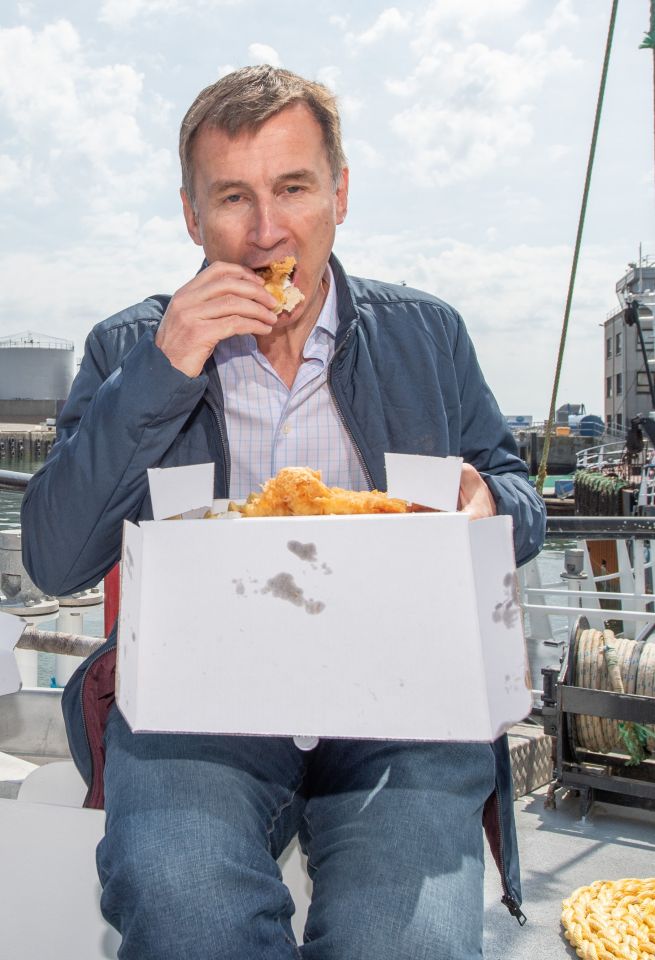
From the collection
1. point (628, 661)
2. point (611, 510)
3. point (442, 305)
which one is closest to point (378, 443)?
point (442, 305)

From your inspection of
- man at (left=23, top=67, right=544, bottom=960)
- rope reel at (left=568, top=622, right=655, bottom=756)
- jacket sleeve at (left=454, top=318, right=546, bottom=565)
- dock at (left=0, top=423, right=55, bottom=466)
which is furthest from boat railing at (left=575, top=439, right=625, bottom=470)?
dock at (left=0, top=423, right=55, bottom=466)

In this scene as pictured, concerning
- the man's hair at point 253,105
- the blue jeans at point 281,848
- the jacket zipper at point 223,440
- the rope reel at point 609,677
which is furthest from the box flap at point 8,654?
the rope reel at point 609,677

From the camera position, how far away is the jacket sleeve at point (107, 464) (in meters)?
1.40

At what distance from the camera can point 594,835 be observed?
3041 millimetres

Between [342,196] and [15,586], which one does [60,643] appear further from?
[342,196]

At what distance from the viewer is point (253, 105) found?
1.63m

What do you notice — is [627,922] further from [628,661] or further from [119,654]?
[119,654]

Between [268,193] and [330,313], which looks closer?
[268,193]

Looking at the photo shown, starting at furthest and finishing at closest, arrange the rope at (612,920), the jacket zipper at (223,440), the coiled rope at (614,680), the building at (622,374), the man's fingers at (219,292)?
the building at (622,374), the coiled rope at (614,680), the rope at (612,920), the jacket zipper at (223,440), the man's fingers at (219,292)

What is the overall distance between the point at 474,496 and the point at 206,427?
1.96 ft

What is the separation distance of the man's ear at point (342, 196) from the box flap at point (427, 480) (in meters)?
0.87

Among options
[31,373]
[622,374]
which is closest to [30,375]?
[31,373]

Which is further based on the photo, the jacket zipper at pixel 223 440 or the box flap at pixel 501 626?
the jacket zipper at pixel 223 440

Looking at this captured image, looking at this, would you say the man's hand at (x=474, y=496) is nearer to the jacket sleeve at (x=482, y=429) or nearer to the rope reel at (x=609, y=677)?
the jacket sleeve at (x=482, y=429)
